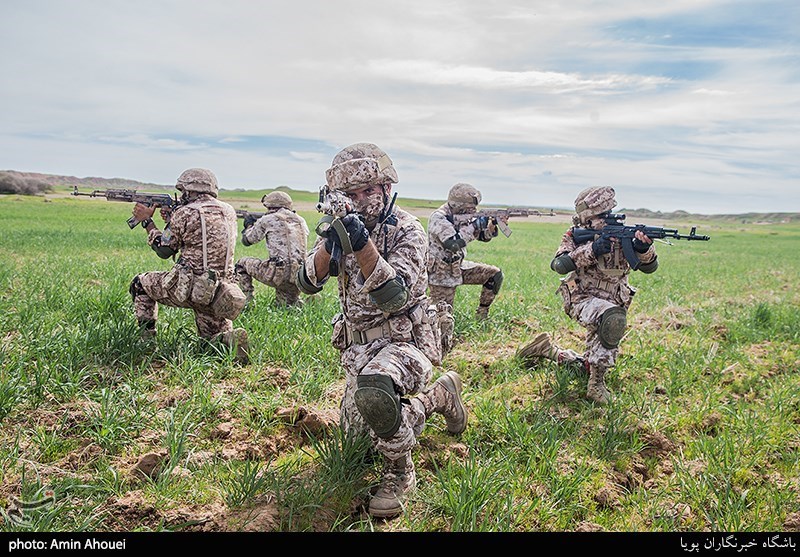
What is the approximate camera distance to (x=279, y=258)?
915 cm

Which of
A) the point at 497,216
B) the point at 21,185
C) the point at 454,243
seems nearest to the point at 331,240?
the point at 454,243

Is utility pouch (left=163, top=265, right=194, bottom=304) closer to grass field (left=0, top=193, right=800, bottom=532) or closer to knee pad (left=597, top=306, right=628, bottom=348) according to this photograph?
grass field (left=0, top=193, right=800, bottom=532)

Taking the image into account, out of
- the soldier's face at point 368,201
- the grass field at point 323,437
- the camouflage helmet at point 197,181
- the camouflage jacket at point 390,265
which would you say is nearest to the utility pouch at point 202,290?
the grass field at point 323,437

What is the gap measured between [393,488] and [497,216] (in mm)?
6247

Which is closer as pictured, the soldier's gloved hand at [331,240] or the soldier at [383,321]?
the soldier at [383,321]

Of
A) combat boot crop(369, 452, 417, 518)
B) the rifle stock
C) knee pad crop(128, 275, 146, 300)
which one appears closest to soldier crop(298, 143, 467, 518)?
combat boot crop(369, 452, 417, 518)

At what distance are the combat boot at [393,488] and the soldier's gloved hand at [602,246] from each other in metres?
3.26

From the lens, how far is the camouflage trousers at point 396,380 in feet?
12.4

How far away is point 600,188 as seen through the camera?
6281 mm

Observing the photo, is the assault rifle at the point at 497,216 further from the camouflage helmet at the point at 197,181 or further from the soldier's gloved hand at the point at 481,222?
the camouflage helmet at the point at 197,181

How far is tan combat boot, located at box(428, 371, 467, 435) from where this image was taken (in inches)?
178

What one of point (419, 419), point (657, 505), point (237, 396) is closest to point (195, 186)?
point (237, 396)

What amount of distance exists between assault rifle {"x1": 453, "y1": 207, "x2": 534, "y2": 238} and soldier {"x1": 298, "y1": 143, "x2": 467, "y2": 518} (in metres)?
4.19

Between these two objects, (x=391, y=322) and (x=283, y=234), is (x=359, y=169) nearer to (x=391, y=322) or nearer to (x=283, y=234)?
(x=391, y=322)
